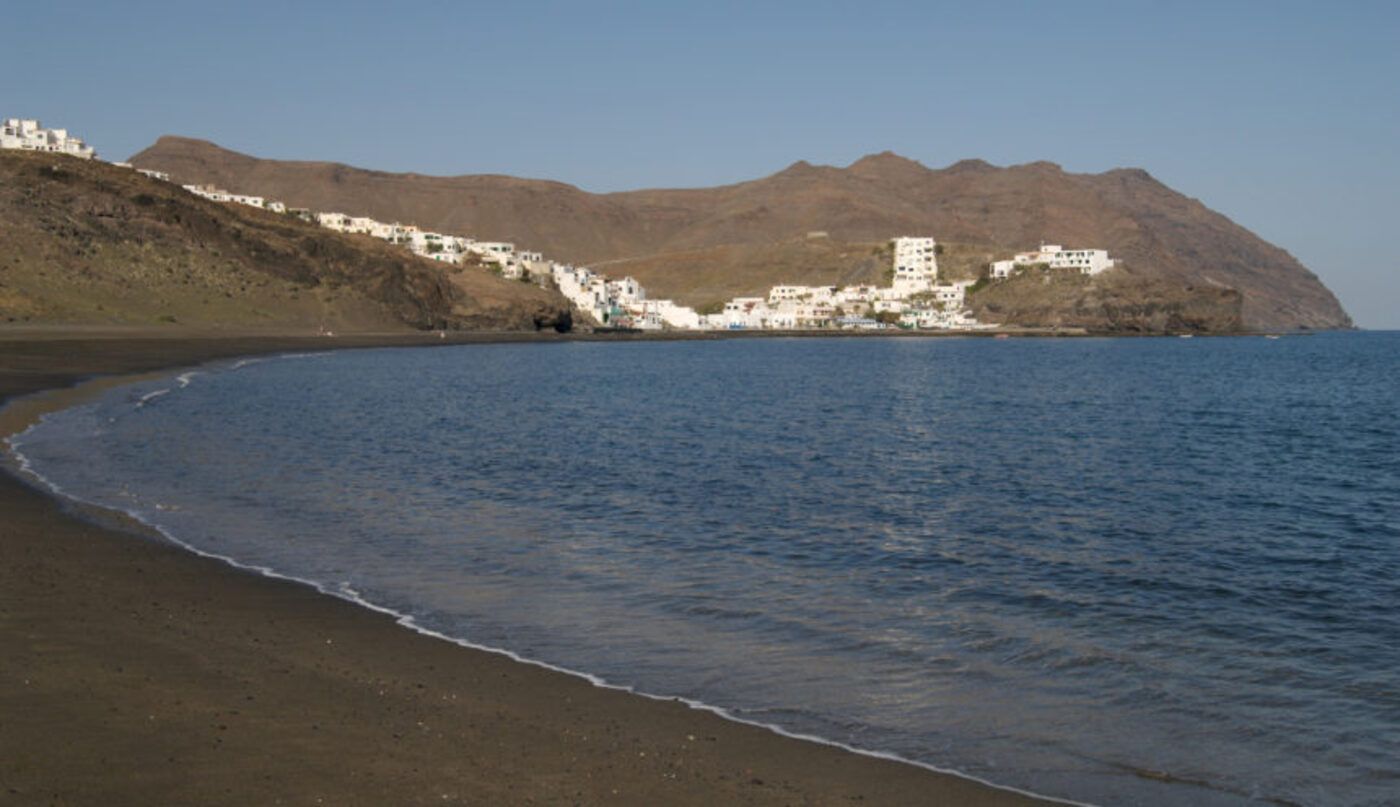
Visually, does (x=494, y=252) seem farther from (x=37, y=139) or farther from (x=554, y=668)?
(x=554, y=668)

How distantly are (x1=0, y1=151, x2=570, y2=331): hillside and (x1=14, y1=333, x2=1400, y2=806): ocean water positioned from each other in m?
54.8

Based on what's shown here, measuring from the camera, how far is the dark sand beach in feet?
26.3

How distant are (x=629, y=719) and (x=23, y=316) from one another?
8464cm

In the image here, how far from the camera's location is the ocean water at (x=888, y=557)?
35.5ft

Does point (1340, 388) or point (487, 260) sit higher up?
point (487, 260)

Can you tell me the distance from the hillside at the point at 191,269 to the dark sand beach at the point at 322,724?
258ft

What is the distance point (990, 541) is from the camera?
20984mm

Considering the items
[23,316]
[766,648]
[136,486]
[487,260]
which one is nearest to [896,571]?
[766,648]

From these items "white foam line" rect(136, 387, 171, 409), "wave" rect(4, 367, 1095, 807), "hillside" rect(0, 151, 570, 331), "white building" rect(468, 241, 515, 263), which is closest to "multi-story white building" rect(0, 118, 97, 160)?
"hillside" rect(0, 151, 570, 331)

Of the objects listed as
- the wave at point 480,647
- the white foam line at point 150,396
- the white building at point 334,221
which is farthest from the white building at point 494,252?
the wave at point 480,647

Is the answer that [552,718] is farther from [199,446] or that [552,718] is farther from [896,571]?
[199,446]

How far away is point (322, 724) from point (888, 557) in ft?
38.0

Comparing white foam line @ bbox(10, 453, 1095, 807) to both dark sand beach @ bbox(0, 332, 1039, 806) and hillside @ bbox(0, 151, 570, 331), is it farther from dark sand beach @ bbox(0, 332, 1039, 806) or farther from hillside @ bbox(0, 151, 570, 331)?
hillside @ bbox(0, 151, 570, 331)

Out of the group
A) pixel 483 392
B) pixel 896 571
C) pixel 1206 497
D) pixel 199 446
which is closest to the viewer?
pixel 896 571
